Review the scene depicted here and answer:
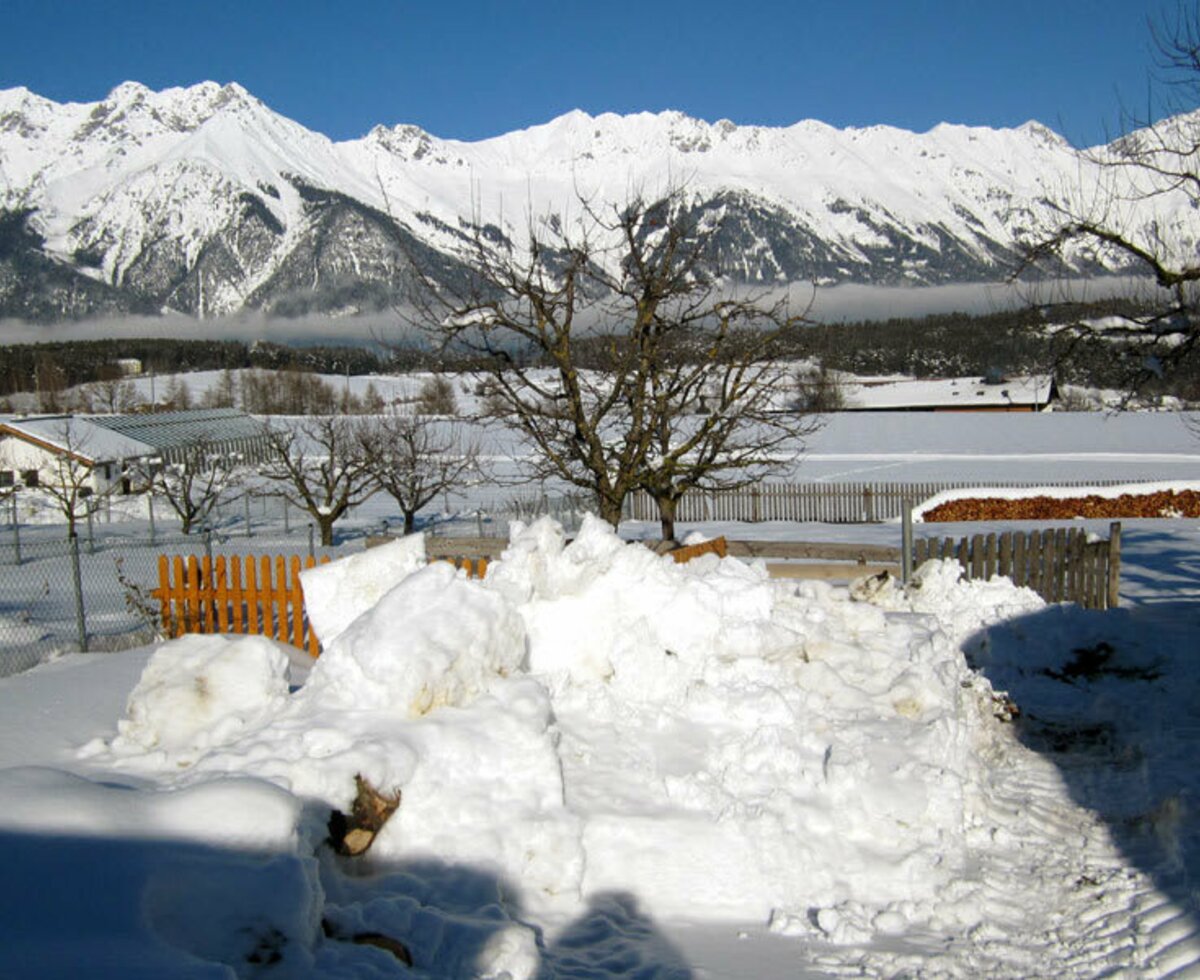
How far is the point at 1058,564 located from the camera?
1396 cm

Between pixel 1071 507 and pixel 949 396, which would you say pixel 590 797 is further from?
pixel 949 396

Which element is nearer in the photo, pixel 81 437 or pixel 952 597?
pixel 952 597

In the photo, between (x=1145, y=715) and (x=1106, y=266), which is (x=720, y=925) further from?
(x=1106, y=266)

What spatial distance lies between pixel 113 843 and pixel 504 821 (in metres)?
2.12

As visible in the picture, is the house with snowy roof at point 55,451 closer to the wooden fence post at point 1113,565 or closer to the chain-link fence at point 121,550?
the chain-link fence at point 121,550

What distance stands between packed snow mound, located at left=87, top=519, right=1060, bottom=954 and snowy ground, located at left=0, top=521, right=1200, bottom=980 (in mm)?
18

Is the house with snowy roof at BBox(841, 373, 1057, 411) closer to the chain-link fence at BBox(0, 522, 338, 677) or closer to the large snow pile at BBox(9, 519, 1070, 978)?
the chain-link fence at BBox(0, 522, 338, 677)

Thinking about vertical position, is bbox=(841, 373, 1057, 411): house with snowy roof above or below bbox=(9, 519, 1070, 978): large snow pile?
above

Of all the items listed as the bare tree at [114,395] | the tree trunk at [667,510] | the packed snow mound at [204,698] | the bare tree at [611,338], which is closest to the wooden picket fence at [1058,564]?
the tree trunk at [667,510]

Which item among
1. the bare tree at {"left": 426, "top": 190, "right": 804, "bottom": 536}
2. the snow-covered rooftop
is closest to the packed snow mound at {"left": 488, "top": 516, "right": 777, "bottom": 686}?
the bare tree at {"left": 426, "top": 190, "right": 804, "bottom": 536}

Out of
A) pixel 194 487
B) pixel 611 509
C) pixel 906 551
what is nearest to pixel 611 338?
pixel 611 509

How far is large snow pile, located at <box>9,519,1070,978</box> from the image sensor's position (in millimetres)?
4941

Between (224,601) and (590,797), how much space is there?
6.70 metres

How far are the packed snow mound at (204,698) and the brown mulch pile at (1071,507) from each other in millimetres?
26377
